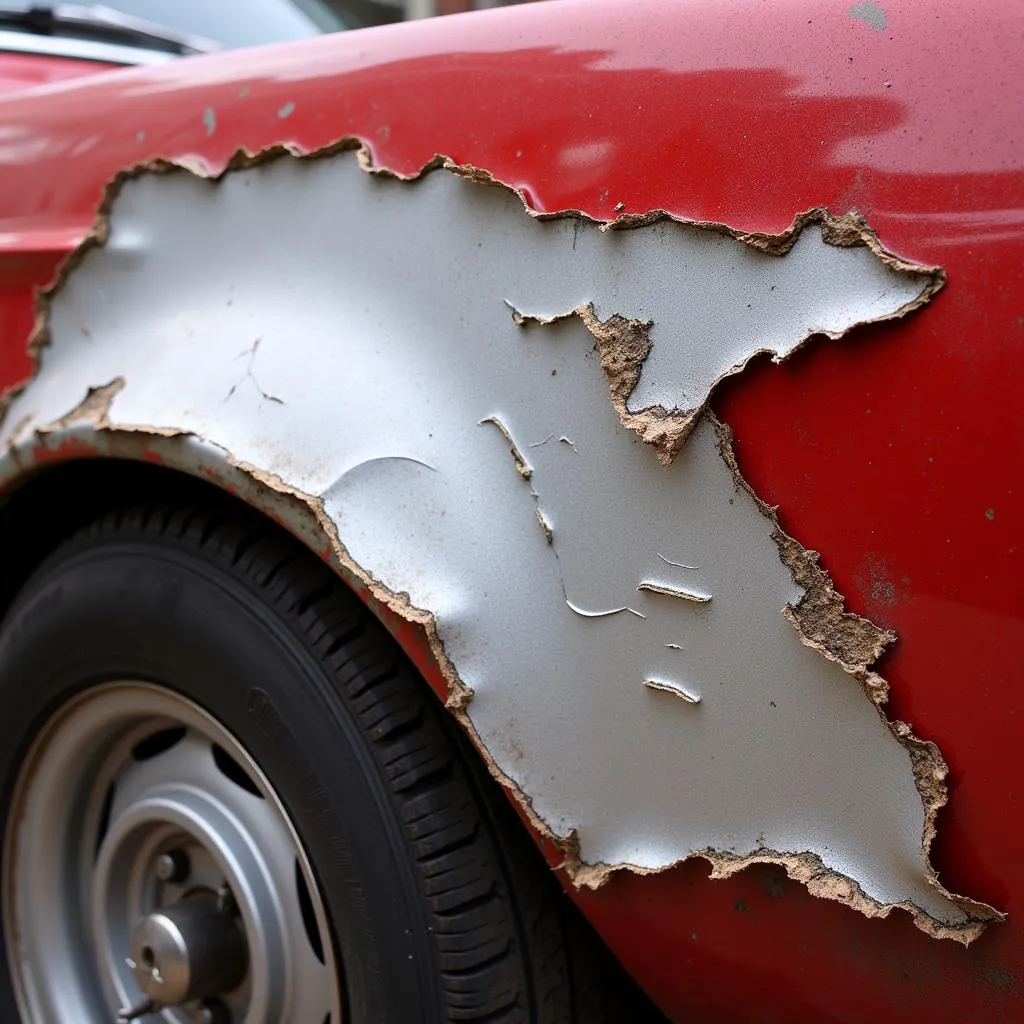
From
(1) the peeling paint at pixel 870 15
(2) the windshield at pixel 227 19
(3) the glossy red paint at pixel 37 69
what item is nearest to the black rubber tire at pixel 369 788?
(1) the peeling paint at pixel 870 15

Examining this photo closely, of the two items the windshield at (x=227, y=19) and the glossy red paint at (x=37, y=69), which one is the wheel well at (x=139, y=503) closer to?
the glossy red paint at (x=37, y=69)

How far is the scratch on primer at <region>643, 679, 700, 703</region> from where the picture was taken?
3.25ft

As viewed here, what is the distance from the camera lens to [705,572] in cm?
97


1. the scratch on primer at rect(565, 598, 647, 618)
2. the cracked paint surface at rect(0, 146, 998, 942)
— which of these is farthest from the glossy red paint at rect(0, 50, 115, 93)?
the scratch on primer at rect(565, 598, 647, 618)

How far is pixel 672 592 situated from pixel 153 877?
2.88 ft

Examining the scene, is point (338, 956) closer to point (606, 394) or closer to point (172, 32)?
point (606, 394)

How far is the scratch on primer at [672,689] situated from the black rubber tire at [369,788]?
0.25 m

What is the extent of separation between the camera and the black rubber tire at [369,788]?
3.74 ft

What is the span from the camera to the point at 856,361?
35.0 inches

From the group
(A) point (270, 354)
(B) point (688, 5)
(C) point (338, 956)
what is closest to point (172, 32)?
(A) point (270, 354)

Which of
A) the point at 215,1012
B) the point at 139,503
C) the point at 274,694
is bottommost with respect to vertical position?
the point at 215,1012

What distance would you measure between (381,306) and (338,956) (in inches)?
26.5

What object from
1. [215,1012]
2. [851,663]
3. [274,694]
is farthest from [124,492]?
[851,663]

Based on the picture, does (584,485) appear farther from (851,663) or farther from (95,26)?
(95,26)
